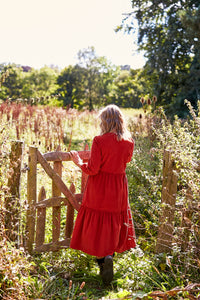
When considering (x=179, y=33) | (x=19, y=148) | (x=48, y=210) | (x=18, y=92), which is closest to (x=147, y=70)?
(x=179, y=33)

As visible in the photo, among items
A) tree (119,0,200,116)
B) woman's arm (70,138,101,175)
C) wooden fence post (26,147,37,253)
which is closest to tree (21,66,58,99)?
tree (119,0,200,116)

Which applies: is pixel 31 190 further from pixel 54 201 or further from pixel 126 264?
pixel 126 264

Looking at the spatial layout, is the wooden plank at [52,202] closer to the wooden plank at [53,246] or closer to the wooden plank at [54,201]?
the wooden plank at [54,201]

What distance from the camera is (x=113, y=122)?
8.55 feet

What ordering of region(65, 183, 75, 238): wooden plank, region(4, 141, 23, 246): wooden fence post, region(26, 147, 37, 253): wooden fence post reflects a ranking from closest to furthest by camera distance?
region(4, 141, 23, 246): wooden fence post < region(26, 147, 37, 253): wooden fence post < region(65, 183, 75, 238): wooden plank

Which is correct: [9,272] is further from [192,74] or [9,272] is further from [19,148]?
[192,74]

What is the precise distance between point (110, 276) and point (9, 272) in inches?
41.1

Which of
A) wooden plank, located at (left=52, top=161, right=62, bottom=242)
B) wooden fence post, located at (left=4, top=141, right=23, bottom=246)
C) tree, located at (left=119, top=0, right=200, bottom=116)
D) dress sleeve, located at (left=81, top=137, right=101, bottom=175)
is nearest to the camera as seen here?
dress sleeve, located at (left=81, top=137, right=101, bottom=175)

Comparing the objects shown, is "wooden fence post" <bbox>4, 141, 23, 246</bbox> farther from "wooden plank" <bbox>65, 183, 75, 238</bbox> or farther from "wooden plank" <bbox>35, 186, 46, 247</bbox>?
"wooden plank" <bbox>65, 183, 75, 238</bbox>

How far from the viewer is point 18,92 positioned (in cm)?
2988

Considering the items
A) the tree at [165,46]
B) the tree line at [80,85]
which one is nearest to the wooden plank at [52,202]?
the tree at [165,46]

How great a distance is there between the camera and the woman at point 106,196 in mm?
2609

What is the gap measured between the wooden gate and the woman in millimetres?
446

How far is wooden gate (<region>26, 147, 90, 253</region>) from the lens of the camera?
304 cm
